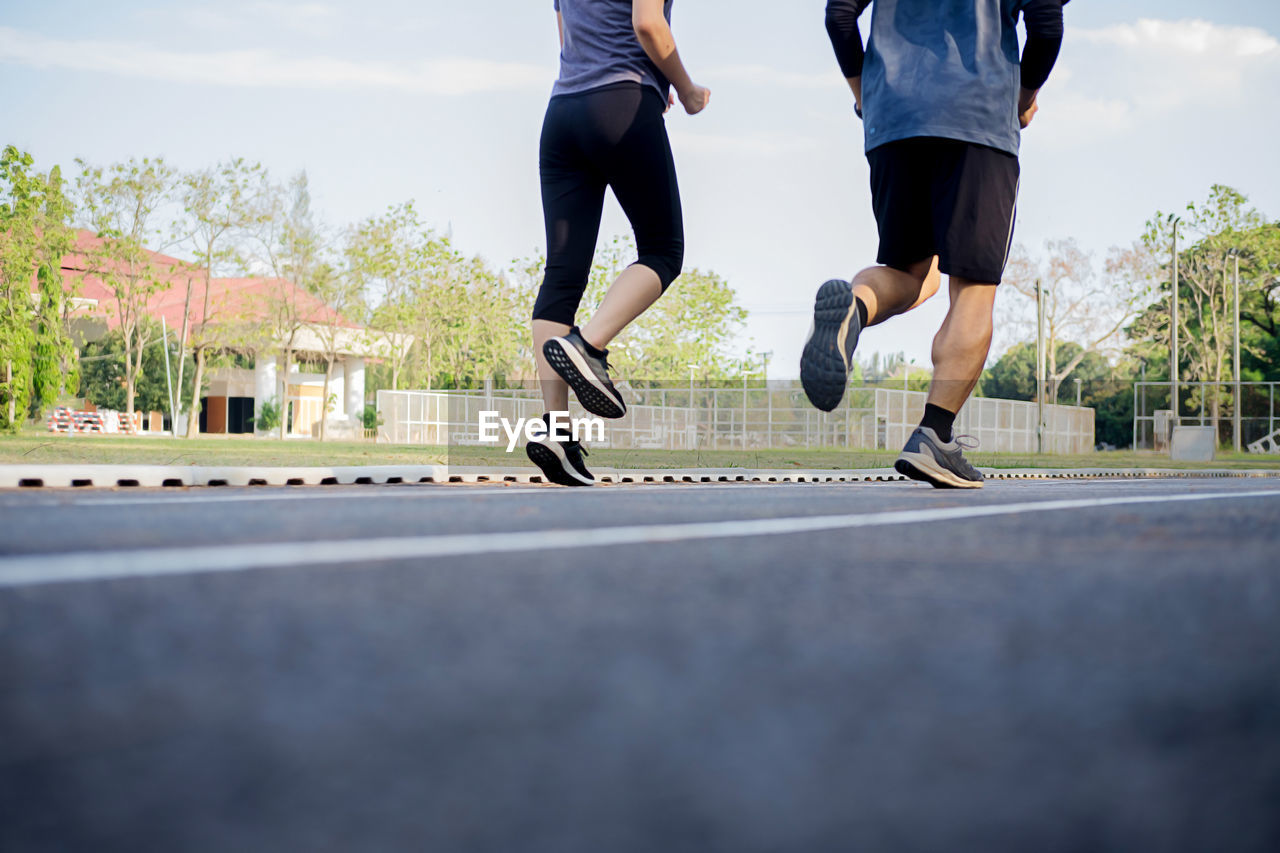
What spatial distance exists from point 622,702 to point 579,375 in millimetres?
3010

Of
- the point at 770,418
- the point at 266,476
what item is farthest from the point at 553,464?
the point at 770,418

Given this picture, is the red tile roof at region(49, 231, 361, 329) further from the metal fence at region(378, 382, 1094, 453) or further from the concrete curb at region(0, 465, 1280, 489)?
the concrete curb at region(0, 465, 1280, 489)

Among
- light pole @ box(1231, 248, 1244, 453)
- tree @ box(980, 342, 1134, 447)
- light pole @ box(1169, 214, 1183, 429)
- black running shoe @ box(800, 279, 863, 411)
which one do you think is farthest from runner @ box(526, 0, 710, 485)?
tree @ box(980, 342, 1134, 447)

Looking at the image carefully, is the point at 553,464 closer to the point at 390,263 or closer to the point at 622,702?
the point at 622,702

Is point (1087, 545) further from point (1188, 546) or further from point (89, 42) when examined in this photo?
point (89, 42)

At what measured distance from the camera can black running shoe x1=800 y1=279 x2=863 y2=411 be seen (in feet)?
11.8

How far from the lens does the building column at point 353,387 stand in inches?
1997

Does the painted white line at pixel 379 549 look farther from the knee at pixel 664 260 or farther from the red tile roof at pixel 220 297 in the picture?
the red tile roof at pixel 220 297

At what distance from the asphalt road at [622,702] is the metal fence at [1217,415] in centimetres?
3556

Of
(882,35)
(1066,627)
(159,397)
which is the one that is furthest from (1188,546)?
(159,397)

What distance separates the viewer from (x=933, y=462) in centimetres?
362

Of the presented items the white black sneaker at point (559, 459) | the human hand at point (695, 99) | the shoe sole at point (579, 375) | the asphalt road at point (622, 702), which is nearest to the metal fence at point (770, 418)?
the human hand at point (695, 99)

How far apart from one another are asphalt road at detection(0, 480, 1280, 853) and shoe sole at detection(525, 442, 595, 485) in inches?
88.1

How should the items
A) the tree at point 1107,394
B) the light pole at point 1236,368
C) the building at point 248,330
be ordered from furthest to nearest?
the tree at point 1107,394, the light pole at point 1236,368, the building at point 248,330
